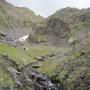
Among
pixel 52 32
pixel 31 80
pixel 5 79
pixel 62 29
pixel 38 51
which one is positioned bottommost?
pixel 38 51

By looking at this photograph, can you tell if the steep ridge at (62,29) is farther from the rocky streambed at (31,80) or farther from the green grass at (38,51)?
the rocky streambed at (31,80)

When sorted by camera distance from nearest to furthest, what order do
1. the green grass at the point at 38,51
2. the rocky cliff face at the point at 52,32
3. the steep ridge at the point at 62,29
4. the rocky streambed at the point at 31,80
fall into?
the rocky streambed at the point at 31,80 < the green grass at the point at 38,51 < the steep ridge at the point at 62,29 < the rocky cliff face at the point at 52,32

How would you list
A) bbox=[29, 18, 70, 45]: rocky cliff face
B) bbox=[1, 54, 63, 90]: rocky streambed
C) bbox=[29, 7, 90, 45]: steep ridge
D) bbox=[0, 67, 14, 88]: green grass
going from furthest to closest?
bbox=[29, 18, 70, 45]: rocky cliff face
bbox=[29, 7, 90, 45]: steep ridge
bbox=[1, 54, 63, 90]: rocky streambed
bbox=[0, 67, 14, 88]: green grass

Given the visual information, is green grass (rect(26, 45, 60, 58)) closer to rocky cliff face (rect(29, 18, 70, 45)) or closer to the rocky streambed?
the rocky streambed

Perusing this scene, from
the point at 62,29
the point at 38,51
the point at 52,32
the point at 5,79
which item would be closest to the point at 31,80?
the point at 5,79

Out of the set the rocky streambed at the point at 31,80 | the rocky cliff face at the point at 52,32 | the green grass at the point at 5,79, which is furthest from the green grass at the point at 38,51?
the rocky cliff face at the point at 52,32

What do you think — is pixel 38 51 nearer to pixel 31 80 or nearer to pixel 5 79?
pixel 31 80

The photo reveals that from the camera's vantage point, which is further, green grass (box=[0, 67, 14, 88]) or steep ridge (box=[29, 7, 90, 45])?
steep ridge (box=[29, 7, 90, 45])

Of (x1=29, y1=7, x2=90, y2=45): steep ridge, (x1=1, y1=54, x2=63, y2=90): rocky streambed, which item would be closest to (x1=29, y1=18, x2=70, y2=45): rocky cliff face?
(x1=29, y1=7, x2=90, y2=45): steep ridge

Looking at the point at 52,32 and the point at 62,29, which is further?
the point at 52,32

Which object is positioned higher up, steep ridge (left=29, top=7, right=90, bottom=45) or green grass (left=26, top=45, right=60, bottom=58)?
steep ridge (left=29, top=7, right=90, bottom=45)

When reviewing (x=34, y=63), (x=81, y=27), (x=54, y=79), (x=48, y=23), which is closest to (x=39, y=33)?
(x=48, y=23)

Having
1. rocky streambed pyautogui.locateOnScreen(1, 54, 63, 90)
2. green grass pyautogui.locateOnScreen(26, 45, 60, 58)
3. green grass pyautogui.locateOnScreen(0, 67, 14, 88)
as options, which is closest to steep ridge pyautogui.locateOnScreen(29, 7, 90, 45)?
green grass pyautogui.locateOnScreen(26, 45, 60, 58)

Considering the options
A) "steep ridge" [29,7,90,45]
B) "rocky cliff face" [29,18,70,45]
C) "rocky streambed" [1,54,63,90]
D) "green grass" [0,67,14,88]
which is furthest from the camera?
"rocky cliff face" [29,18,70,45]
